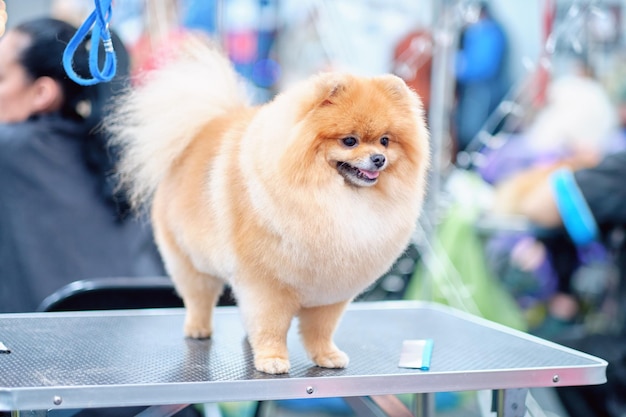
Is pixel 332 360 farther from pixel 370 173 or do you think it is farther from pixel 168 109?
pixel 168 109

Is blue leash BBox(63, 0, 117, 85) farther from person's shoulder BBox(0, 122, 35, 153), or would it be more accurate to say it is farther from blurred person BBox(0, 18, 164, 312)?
person's shoulder BBox(0, 122, 35, 153)

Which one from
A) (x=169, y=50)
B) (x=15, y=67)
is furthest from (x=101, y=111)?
(x=169, y=50)

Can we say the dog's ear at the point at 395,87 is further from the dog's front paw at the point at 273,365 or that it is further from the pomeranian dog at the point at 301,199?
the dog's front paw at the point at 273,365

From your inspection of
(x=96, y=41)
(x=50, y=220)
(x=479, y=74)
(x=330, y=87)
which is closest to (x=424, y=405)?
(x=330, y=87)

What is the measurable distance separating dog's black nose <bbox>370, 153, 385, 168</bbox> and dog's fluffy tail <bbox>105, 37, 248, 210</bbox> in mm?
419

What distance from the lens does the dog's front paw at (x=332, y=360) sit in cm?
126

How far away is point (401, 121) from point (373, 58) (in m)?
2.95

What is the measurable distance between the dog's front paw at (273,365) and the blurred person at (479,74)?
7.85 ft

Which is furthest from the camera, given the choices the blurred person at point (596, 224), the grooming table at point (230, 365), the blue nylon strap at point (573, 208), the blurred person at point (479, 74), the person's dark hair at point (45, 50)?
the blurred person at point (479, 74)

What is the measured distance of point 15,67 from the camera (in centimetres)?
192

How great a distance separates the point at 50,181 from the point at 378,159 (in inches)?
43.6

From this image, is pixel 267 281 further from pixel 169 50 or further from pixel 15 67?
pixel 15 67

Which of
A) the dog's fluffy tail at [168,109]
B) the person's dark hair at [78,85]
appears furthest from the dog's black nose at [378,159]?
the person's dark hair at [78,85]

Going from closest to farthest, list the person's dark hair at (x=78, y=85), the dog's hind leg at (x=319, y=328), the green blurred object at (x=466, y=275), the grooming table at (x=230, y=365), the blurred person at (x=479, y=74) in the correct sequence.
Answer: the grooming table at (x=230, y=365) → the dog's hind leg at (x=319, y=328) → the person's dark hair at (x=78, y=85) → the green blurred object at (x=466, y=275) → the blurred person at (x=479, y=74)
